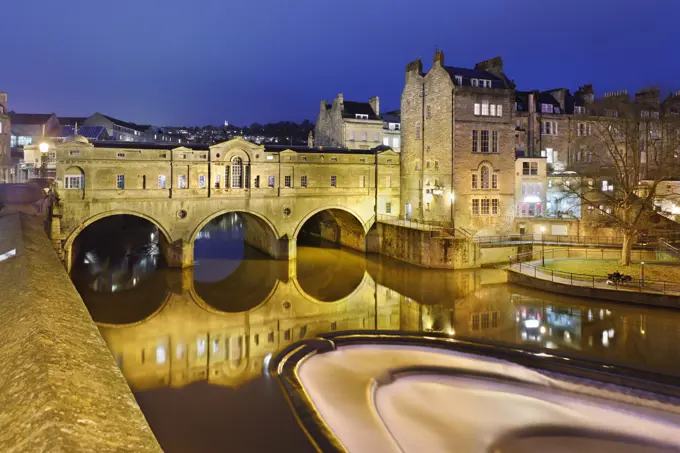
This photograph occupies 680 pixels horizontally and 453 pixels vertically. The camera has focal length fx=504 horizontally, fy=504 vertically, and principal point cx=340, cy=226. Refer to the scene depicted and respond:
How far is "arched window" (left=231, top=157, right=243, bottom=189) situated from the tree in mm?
23182

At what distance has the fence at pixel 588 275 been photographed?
1033 inches

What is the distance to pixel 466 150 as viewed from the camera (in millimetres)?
39094

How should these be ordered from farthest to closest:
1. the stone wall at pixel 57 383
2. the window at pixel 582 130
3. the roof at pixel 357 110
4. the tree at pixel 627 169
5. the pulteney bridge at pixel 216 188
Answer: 1. the roof at pixel 357 110
2. the window at pixel 582 130
3. the pulteney bridge at pixel 216 188
4. the tree at pixel 627 169
5. the stone wall at pixel 57 383

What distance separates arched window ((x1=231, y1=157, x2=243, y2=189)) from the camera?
3800 centimetres

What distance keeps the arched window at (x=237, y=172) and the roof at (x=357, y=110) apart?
18449 mm

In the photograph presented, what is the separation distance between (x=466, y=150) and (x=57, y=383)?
37.0 metres

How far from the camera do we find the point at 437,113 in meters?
40.2

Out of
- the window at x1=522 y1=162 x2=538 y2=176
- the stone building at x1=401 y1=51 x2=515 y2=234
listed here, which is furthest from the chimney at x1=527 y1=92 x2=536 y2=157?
the stone building at x1=401 y1=51 x2=515 y2=234

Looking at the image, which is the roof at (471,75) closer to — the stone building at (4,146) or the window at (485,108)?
the window at (485,108)

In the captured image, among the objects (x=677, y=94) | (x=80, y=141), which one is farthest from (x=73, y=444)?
(x=677, y=94)

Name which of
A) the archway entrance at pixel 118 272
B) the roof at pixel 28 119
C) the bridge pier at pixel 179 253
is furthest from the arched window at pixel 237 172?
the roof at pixel 28 119

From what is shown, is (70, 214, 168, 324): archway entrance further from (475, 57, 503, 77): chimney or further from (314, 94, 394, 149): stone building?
(475, 57, 503, 77): chimney

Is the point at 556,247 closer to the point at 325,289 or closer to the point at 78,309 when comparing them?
the point at 325,289

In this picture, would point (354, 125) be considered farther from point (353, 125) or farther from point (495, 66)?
point (495, 66)
